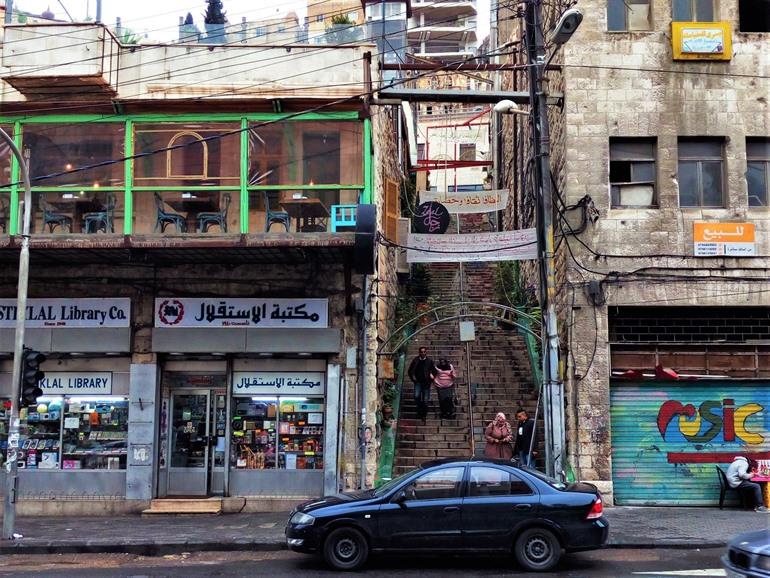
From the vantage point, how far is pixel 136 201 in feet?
49.7

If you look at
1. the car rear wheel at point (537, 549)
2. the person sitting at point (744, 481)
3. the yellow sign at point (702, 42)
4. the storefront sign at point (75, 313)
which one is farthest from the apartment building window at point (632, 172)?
the storefront sign at point (75, 313)

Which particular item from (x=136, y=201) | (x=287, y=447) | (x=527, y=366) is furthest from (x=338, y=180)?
(x=527, y=366)

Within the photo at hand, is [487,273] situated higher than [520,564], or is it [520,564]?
[487,273]

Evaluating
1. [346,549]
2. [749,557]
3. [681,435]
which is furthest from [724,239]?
[346,549]

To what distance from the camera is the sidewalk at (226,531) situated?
1234 cm

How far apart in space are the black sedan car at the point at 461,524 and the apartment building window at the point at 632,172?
25.1 feet

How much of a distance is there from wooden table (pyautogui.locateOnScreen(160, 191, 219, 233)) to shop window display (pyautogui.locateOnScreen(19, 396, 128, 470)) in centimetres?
415

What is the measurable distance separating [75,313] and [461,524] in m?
9.58

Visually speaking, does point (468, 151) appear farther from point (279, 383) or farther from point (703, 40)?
point (279, 383)

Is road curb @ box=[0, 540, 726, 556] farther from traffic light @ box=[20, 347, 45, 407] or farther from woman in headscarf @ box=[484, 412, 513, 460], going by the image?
woman in headscarf @ box=[484, 412, 513, 460]

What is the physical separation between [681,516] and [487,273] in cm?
1460

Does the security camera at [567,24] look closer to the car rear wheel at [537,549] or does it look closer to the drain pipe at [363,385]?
the drain pipe at [363,385]

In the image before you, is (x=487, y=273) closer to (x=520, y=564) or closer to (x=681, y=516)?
(x=681, y=516)

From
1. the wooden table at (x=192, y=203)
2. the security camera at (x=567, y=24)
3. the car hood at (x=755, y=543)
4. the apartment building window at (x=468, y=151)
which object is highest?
the apartment building window at (x=468, y=151)
